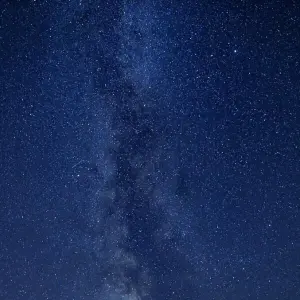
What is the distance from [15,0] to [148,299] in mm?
1971

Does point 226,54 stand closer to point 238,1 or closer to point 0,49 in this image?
point 238,1

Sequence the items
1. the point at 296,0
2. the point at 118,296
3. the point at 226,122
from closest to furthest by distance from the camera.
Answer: the point at 296,0 < the point at 226,122 < the point at 118,296

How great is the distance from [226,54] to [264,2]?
33cm

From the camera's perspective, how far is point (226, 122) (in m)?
2.09

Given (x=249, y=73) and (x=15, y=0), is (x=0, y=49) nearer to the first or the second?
(x=15, y=0)

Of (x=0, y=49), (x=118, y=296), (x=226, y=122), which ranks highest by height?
(x=0, y=49)

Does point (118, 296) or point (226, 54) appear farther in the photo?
point (118, 296)

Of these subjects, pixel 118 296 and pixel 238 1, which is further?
pixel 118 296

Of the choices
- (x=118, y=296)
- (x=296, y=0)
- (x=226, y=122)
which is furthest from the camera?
(x=118, y=296)

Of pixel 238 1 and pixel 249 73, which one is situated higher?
pixel 238 1

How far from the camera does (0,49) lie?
2.05 meters

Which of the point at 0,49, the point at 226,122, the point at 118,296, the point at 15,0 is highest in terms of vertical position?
the point at 15,0

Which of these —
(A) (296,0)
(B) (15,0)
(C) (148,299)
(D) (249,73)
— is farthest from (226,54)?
(C) (148,299)

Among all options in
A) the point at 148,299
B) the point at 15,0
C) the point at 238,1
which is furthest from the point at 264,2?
the point at 148,299
